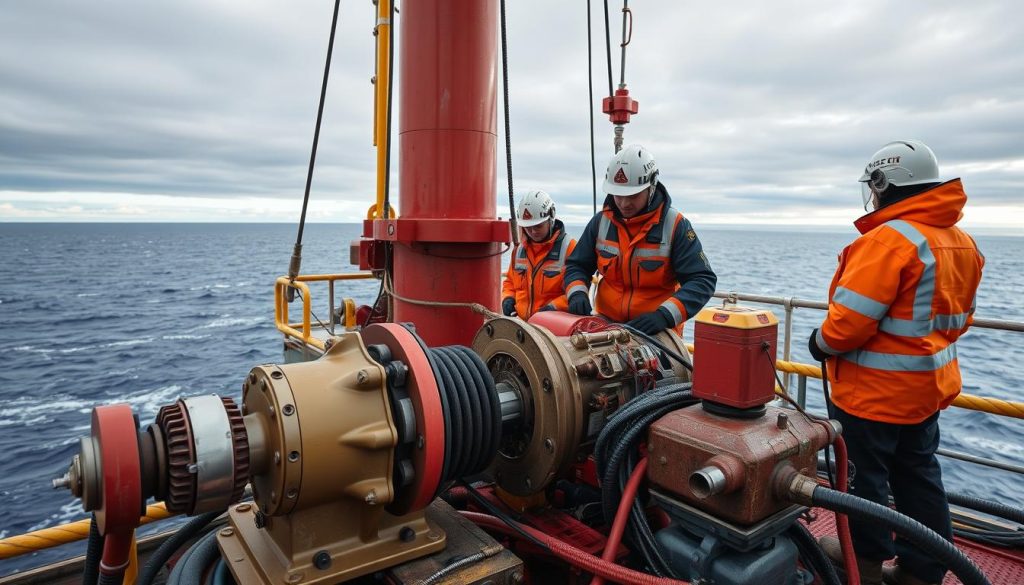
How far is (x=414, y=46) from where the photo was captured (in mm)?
2715

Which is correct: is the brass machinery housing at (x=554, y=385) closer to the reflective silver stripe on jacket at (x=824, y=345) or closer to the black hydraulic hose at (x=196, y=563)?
the reflective silver stripe on jacket at (x=824, y=345)

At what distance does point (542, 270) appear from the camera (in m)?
4.91

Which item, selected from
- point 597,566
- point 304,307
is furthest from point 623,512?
point 304,307

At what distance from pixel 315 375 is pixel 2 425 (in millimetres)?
11963

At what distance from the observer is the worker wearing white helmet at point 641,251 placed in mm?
3213

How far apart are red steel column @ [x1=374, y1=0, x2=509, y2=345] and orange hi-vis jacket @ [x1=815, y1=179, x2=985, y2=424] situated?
4.63ft

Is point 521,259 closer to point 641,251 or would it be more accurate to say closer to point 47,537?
point 641,251

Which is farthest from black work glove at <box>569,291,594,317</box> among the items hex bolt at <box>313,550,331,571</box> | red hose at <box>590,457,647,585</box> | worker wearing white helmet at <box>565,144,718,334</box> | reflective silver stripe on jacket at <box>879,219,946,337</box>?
hex bolt at <box>313,550,331,571</box>

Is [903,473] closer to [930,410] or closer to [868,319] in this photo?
[930,410]

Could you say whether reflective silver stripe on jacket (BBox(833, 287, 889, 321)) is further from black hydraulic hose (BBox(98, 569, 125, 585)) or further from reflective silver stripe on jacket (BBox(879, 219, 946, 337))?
black hydraulic hose (BBox(98, 569, 125, 585))

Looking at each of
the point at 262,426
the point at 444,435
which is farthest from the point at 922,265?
the point at 262,426

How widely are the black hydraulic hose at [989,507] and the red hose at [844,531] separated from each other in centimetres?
105

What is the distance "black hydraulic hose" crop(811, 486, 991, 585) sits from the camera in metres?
1.45

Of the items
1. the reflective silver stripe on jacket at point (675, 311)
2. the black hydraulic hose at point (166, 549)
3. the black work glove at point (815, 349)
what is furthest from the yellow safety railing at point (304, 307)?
the black work glove at point (815, 349)
